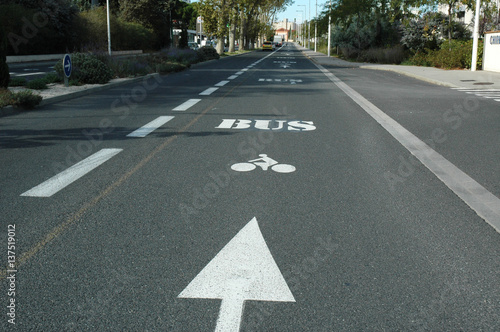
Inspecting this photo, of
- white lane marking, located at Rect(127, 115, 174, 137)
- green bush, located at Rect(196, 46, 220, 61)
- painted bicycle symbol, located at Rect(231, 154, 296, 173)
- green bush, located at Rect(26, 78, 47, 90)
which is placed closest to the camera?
painted bicycle symbol, located at Rect(231, 154, 296, 173)

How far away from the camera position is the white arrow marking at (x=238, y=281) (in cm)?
307

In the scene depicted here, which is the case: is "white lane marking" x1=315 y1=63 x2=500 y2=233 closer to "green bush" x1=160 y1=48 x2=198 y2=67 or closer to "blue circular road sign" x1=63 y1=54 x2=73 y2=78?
"blue circular road sign" x1=63 y1=54 x2=73 y2=78

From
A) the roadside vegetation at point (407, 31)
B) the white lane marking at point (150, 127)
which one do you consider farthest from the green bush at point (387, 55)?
the white lane marking at point (150, 127)

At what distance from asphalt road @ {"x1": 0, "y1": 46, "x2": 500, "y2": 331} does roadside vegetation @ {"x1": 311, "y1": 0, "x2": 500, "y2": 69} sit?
81.3ft

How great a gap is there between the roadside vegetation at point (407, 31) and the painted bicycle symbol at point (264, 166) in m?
25.1

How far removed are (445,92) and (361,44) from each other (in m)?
29.9

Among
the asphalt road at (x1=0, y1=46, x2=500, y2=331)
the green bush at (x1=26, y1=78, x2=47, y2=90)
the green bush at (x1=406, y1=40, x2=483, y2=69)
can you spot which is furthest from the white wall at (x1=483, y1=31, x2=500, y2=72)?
the green bush at (x1=26, y1=78, x2=47, y2=90)

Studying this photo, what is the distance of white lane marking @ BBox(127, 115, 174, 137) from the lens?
8.54 meters

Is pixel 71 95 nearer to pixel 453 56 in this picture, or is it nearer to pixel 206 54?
pixel 453 56

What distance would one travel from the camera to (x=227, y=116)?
10.8 meters

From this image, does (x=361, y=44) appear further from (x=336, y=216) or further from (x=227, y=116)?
(x=336, y=216)

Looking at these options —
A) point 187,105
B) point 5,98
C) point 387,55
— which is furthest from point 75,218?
point 387,55

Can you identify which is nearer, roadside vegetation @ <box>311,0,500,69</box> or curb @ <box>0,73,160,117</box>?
curb @ <box>0,73,160,117</box>

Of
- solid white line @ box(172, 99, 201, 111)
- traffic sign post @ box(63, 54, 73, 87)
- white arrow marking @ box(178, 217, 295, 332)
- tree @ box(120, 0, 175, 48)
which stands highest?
tree @ box(120, 0, 175, 48)
